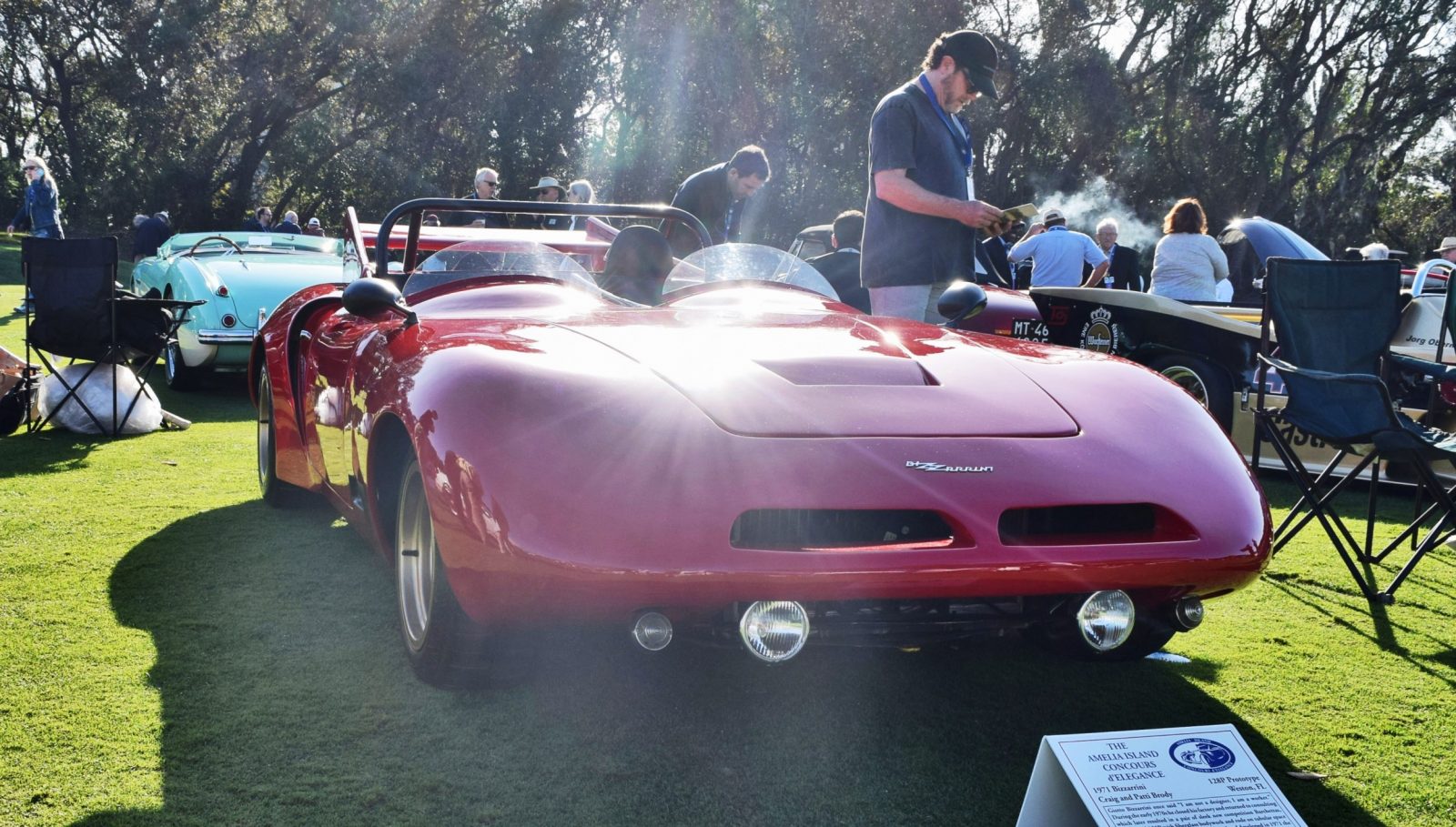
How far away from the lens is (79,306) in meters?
6.62

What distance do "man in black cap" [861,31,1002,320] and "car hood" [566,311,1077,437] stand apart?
4.92 ft

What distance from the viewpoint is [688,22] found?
2603cm

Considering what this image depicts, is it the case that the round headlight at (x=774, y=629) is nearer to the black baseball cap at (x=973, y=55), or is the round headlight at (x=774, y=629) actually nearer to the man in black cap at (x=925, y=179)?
the man in black cap at (x=925, y=179)

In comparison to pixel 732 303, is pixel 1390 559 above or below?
below

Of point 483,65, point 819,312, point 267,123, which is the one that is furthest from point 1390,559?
point 267,123

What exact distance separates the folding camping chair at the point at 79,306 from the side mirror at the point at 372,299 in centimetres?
386

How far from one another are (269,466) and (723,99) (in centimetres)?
2202

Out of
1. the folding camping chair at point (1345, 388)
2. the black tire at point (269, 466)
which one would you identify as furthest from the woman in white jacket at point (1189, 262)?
the black tire at point (269, 466)

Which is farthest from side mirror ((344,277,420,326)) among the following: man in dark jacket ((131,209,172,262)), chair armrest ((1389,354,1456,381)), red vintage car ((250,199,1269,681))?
man in dark jacket ((131,209,172,262))

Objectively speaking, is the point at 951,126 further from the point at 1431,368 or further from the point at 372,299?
the point at 372,299

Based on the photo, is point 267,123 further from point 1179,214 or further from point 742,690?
point 742,690

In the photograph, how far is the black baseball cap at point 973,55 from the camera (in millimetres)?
4715

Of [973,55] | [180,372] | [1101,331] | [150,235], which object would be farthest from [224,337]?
[150,235]

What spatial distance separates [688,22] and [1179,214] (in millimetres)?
19513
